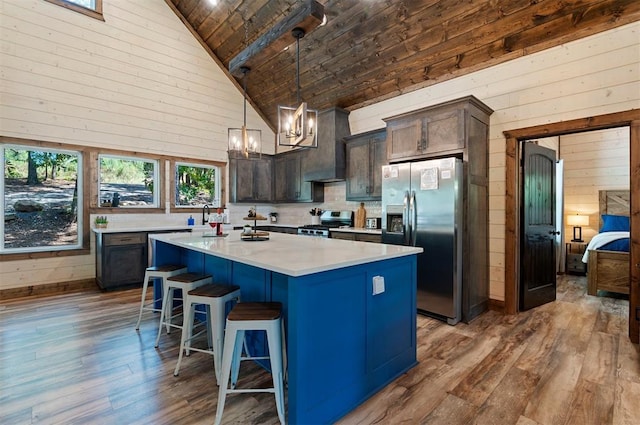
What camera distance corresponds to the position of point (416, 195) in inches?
139

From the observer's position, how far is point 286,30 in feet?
7.98

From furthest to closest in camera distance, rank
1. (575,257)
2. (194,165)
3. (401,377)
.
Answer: (194,165) < (575,257) < (401,377)

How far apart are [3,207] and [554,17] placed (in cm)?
697

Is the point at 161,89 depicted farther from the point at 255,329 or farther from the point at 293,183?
the point at 255,329

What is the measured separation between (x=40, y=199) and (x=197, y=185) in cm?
226

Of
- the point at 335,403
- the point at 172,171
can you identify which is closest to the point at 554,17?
the point at 335,403

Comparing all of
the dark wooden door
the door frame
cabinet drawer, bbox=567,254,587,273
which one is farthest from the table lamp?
the door frame

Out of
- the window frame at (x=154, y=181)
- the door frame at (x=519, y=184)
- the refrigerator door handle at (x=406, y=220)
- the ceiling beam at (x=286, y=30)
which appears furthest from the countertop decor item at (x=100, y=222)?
the door frame at (x=519, y=184)

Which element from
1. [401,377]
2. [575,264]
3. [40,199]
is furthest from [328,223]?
[575,264]

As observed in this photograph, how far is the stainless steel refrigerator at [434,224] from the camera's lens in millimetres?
3236

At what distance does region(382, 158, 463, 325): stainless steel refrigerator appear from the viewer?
324 centimetres

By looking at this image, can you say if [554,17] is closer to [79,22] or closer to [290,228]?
[290,228]

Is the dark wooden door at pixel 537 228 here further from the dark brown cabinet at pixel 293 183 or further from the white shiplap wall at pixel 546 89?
the dark brown cabinet at pixel 293 183

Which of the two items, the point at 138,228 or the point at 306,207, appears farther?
the point at 306,207
